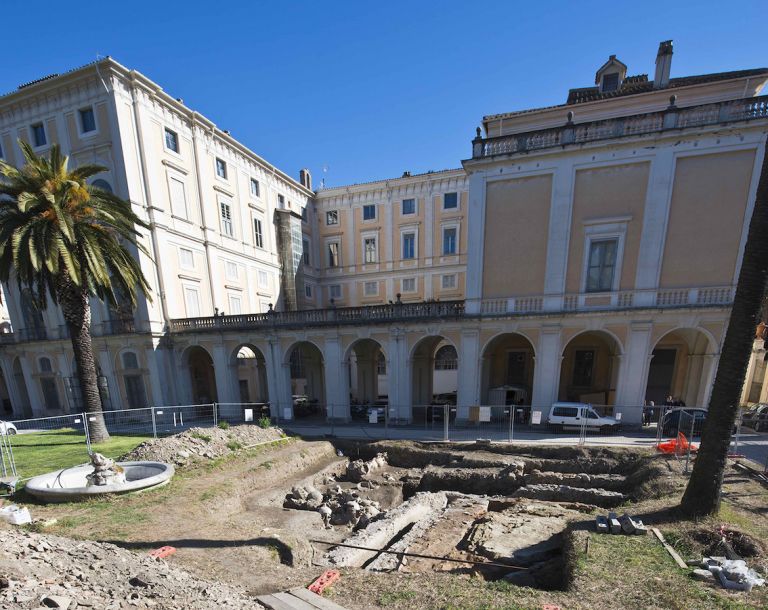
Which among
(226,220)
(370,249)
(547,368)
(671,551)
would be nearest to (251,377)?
(226,220)

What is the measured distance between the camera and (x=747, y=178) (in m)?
13.8

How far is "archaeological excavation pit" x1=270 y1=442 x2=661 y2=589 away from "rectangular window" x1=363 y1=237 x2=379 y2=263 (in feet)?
67.8

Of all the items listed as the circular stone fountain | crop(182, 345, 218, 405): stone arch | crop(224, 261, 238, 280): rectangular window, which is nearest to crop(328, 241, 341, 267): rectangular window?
crop(224, 261, 238, 280): rectangular window

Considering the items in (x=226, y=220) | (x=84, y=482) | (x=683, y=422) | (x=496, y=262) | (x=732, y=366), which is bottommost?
(x=683, y=422)

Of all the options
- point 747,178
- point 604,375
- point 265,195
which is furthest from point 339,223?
point 747,178

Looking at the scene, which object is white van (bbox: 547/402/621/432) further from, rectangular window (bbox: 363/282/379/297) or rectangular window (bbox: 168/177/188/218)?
rectangular window (bbox: 168/177/188/218)

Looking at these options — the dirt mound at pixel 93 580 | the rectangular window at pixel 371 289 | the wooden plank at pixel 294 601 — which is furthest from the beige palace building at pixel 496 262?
the dirt mound at pixel 93 580

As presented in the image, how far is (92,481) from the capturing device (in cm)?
854

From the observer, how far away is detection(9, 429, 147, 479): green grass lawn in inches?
424

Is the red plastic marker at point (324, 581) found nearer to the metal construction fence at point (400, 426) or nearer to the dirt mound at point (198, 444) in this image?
the dirt mound at point (198, 444)

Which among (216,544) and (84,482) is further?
(84,482)

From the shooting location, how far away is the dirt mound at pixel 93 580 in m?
3.96

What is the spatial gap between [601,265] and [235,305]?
976 inches

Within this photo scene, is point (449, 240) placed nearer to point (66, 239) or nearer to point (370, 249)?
point (370, 249)
